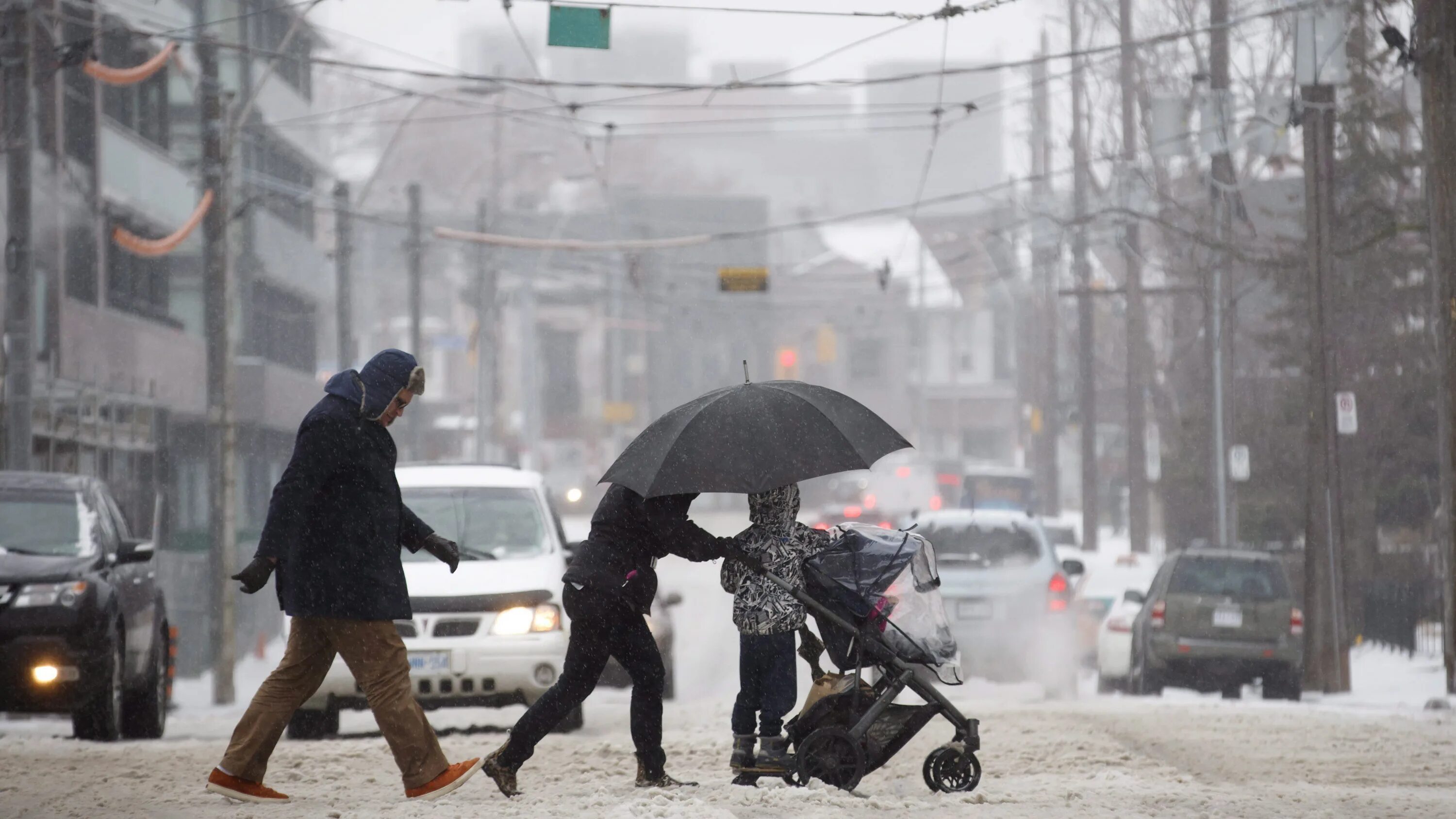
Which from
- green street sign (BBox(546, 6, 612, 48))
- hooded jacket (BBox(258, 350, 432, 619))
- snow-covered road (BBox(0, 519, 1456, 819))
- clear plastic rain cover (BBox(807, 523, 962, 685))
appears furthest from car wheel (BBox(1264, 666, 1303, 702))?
hooded jacket (BBox(258, 350, 432, 619))

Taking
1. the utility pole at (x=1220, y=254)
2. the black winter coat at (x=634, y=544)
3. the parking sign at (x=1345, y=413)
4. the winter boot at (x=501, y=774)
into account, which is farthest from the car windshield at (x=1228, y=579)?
the winter boot at (x=501, y=774)

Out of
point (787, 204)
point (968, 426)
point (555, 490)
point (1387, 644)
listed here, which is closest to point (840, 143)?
point (787, 204)

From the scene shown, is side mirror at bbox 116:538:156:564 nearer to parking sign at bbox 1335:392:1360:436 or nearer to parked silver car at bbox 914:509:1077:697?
parked silver car at bbox 914:509:1077:697

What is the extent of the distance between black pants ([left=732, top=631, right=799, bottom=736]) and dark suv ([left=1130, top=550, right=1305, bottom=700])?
398 inches

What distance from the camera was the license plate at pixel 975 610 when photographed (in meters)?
17.0

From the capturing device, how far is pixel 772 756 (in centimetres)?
844

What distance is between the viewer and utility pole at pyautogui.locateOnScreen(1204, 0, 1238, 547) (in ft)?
80.6

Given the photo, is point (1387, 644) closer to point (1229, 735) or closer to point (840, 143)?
point (1229, 735)

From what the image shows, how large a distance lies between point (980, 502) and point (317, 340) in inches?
671

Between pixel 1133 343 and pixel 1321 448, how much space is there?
63.2ft

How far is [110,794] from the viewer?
8836mm

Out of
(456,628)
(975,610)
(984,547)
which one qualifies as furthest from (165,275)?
(456,628)

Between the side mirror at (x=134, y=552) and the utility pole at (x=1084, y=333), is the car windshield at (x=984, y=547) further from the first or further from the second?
the utility pole at (x=1084, y=333)

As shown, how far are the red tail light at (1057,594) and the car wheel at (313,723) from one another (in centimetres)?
700
